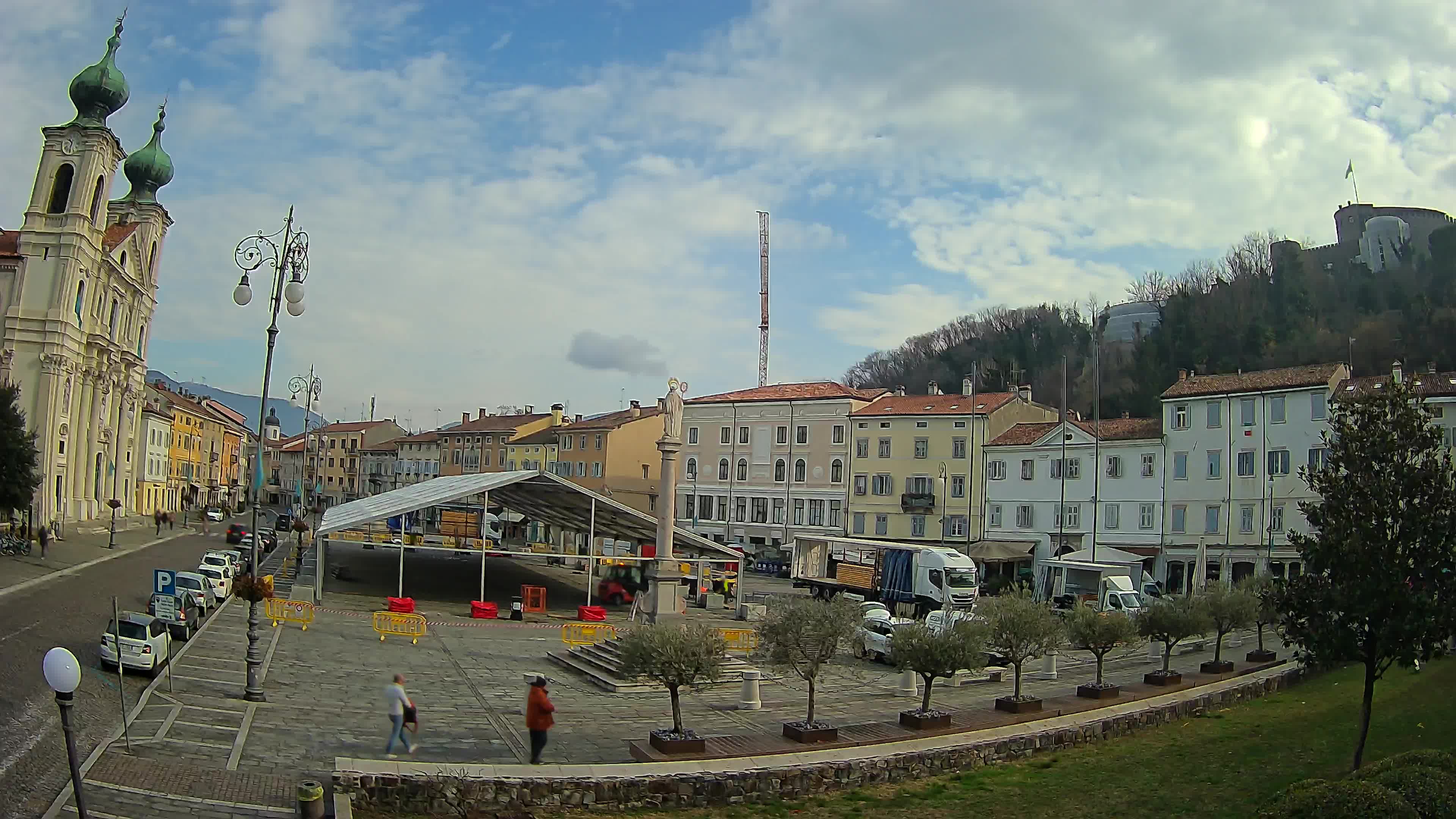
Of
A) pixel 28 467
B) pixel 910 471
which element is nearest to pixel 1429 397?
pixel 910 471

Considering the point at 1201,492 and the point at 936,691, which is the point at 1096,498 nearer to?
the point at 1201,492

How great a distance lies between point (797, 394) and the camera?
69.3m

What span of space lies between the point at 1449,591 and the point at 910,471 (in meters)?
49.5

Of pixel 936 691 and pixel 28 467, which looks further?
pixel 28 467

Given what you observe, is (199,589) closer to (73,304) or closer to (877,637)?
(877,637)

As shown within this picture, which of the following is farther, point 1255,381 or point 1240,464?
point 1255,381

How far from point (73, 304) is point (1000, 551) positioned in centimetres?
5744

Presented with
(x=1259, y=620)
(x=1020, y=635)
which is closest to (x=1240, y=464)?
(x=1259, y=620)

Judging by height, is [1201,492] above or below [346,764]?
above

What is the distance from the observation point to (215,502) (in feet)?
381

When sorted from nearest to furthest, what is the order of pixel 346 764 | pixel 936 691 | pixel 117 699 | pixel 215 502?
1. pixel 346 764
2. pixel 117 699
3. pixel 936 691
4. pixel 215 502

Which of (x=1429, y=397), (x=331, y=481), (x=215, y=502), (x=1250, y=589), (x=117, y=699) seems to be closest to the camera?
(x=117, y=699)

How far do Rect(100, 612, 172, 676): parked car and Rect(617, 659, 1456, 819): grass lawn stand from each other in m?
14.3

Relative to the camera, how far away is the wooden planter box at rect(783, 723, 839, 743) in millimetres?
16844
